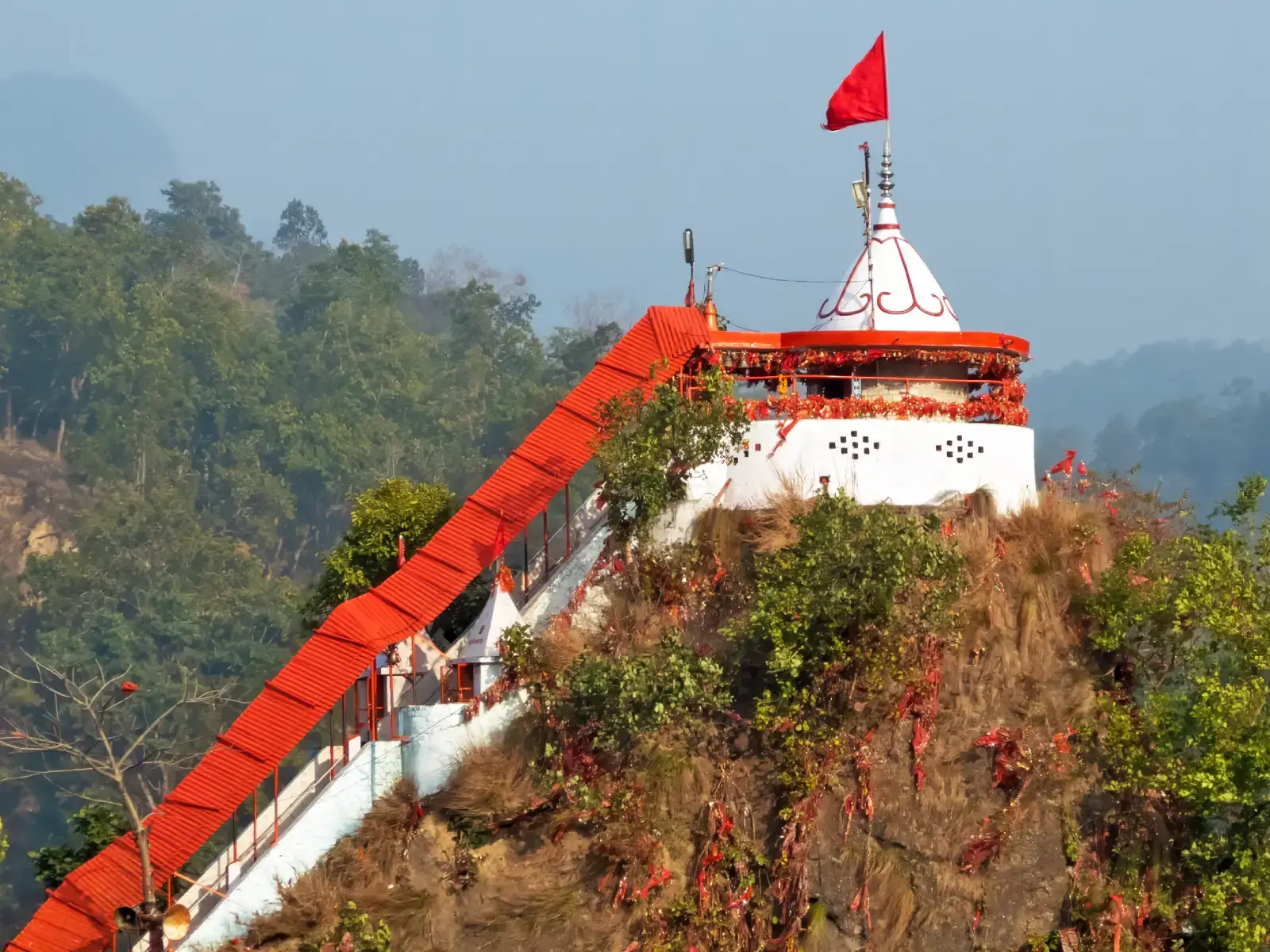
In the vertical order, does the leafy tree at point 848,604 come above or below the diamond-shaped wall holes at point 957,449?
below

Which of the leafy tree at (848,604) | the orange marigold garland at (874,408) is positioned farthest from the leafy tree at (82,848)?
the orange marigold garland at (874,408)

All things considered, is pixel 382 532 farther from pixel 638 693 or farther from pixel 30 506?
pixel 30 506

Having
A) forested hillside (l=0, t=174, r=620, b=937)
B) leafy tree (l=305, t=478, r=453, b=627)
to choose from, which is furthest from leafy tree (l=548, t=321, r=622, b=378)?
leafy tree (l=305, t=478, r=453, b=627)

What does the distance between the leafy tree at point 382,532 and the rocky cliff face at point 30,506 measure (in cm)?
5828

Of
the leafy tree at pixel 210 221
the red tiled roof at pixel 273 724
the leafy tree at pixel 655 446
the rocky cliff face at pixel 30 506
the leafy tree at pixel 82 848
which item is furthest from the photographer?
the leafy tree at pixel 210 221

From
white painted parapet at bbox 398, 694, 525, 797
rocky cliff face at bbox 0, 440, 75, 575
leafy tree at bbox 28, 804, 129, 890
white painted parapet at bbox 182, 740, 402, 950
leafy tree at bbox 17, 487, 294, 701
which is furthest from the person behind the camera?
rocky cliff face at bbox 0, 440, 75, 575

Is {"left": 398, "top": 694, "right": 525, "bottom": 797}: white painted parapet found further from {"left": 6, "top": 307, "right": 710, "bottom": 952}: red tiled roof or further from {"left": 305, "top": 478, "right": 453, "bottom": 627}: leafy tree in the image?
{"left": 305, "top": 478, "right": 453, "bottom": 627}: leafy tree

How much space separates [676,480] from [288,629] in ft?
165

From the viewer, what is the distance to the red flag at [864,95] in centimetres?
3212

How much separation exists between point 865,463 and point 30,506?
230 feet

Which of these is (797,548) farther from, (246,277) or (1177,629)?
(246,277)

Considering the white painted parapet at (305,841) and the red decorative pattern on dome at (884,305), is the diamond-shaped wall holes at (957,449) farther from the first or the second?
the white painted parapet at (305,841)

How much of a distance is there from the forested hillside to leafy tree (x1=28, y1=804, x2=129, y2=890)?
44.4m

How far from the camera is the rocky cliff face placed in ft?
296
